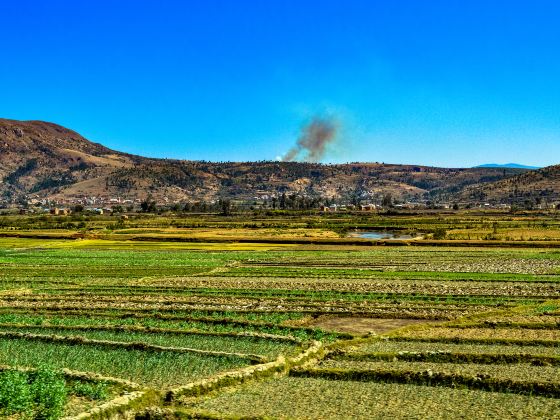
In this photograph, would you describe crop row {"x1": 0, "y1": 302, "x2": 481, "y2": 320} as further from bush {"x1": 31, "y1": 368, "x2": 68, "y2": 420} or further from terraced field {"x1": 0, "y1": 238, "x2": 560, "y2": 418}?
bush {"x1": 31, "y1": 368, "x2": 68, "y2": 420}

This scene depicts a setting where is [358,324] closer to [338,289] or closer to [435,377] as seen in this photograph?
[435,377]

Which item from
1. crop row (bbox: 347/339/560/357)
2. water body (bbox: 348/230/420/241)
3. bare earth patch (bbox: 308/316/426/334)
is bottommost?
bare earth patch (bbox: 308/316/426/334)

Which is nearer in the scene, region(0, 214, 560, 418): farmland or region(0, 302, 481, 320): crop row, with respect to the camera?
region(0, 214, 560, 418): farmland

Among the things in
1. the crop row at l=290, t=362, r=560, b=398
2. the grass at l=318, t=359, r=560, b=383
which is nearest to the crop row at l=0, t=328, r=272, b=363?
the crop row at l=290, t=362, r=560, b=398

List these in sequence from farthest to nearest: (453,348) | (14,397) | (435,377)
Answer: (453,348)
(435,377)
(14,397)

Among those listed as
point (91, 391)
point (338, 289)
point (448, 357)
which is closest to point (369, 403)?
point (448, 357)

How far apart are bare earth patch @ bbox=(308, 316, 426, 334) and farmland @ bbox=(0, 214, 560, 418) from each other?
101 millimetres

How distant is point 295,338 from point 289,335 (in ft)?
3.33

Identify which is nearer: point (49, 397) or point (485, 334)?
point (49, 397)

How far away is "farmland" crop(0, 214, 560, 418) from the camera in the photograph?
1811 cm

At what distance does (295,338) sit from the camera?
2697 cm

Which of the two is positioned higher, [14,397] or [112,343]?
[14,397]

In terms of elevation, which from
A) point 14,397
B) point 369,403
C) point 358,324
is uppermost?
point 14,397

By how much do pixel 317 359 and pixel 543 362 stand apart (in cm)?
790
